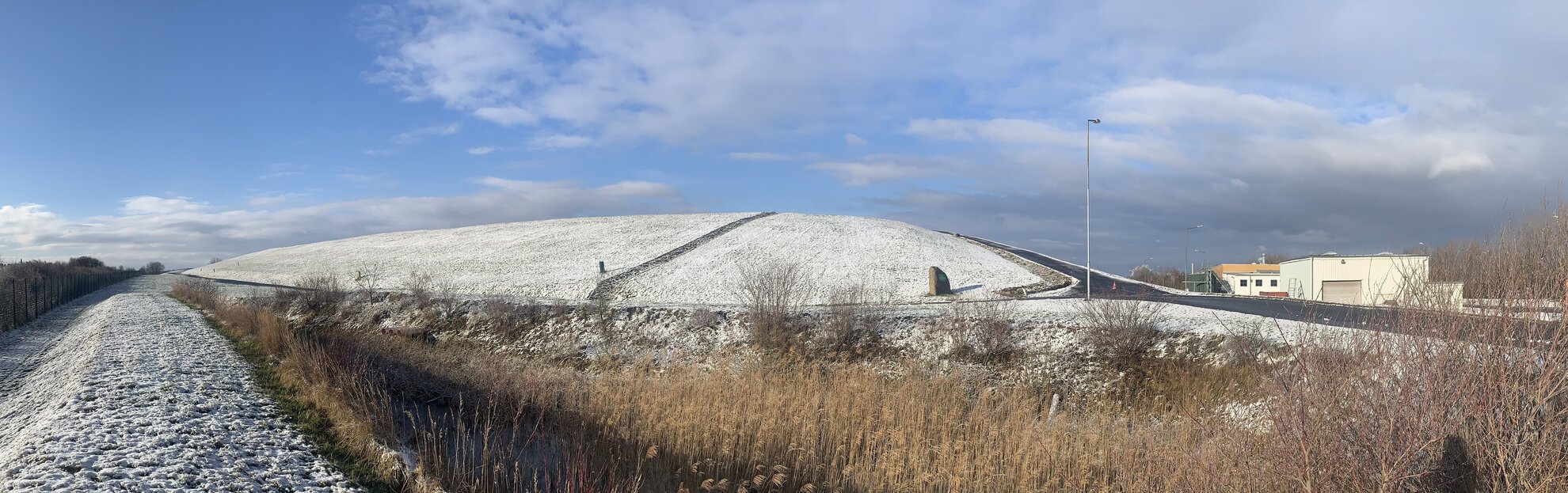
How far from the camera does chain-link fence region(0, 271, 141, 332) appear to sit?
28.8 m

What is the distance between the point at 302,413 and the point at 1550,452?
1452cm

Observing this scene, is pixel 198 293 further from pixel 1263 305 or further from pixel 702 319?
pixel 1263 305

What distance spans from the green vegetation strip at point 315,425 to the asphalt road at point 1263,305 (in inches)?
395

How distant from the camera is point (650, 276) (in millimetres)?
46062

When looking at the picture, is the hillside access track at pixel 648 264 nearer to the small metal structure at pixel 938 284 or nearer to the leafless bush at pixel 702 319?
the leafless bush at pixel 702 319

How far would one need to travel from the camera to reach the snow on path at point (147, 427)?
7926mm

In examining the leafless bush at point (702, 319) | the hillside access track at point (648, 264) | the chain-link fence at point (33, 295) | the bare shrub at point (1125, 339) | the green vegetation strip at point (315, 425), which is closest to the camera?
the green vegetation strip at point (315, 425)

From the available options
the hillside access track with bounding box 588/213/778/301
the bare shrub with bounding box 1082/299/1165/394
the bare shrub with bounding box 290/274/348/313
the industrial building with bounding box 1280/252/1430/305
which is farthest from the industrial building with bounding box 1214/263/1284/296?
the bare shrub with bounding box 290/274/348/313

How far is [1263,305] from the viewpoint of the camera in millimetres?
27922

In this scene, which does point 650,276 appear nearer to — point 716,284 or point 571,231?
point 716,284

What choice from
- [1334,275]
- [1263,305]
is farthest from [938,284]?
[1334,275]

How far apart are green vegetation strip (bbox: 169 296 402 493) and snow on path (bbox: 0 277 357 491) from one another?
0.72ft

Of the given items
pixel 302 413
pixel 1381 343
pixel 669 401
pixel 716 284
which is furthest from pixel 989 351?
pixel 716 284

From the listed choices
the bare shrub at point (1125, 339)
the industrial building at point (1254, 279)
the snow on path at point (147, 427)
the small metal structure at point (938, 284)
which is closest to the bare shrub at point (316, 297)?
the snow on path at point (147, 427)
